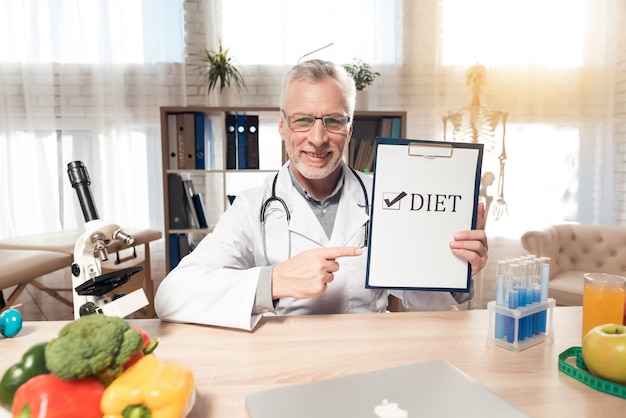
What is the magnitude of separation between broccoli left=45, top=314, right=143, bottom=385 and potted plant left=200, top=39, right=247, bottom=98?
9.04 feet

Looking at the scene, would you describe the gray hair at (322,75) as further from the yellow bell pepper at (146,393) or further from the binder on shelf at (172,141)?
the binder on shelf at (172,141)

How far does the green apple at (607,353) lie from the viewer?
71cm

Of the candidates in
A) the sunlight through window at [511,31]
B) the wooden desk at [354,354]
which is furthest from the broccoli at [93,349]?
the sunlight through window at [511,31]

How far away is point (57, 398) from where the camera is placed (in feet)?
1.68

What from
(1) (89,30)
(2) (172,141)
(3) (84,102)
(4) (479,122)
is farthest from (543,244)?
(1) (89,30)

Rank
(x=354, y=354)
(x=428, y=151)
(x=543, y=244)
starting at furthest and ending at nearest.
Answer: (x=543, y=244) → (x=428, y=151) → (x=354, y=354)

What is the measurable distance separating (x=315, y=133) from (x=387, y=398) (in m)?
0.97

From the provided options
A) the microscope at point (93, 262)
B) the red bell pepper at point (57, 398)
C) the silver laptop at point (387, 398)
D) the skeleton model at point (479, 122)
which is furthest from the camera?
the skeleton model at point (479, 122)

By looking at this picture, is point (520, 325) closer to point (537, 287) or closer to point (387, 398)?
point (537, 287)

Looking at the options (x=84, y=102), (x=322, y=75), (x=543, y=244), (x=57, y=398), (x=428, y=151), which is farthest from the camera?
(x=84, y=102)

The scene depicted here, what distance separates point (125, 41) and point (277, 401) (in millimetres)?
3412

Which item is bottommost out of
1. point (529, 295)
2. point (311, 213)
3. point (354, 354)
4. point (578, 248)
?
point (578, 248)

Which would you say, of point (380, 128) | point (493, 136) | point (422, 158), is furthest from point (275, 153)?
point (422, 158)

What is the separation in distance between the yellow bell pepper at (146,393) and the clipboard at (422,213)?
560 mm
